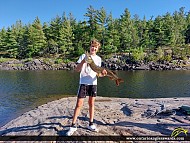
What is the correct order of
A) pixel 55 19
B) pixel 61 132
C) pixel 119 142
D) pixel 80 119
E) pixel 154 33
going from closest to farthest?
pixel 119 142
pixel 61 132
pixel 80 119
pixel 154 33
pixel 55 19

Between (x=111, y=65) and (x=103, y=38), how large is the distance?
34.1ft

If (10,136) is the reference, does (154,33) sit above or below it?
above

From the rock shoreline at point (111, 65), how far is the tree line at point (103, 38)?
2.59 metres

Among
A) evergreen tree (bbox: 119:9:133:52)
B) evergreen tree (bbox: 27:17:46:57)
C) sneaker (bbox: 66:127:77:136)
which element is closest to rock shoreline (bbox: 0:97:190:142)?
sneaker (bbox: 66:127:77:136)

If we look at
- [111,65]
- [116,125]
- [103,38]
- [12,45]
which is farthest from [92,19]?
[116,125]

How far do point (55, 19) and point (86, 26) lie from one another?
47.5 ft

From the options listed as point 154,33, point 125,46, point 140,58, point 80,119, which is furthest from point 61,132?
point 154,33

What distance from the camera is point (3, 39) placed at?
70.0m

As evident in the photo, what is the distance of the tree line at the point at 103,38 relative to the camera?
197 ft

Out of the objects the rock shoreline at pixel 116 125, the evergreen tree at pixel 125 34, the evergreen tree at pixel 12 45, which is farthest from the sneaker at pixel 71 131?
the evergreen tree at pixel 12 45

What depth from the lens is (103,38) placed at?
2397 inches

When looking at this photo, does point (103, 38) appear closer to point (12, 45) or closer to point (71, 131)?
point (12, 45)

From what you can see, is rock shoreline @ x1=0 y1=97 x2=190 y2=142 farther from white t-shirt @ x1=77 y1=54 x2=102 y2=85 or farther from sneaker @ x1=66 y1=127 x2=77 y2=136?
white t-shirt @ x1=77 y1=54 x2=102 y2=85

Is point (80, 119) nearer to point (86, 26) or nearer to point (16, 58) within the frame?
point (86, 26)
